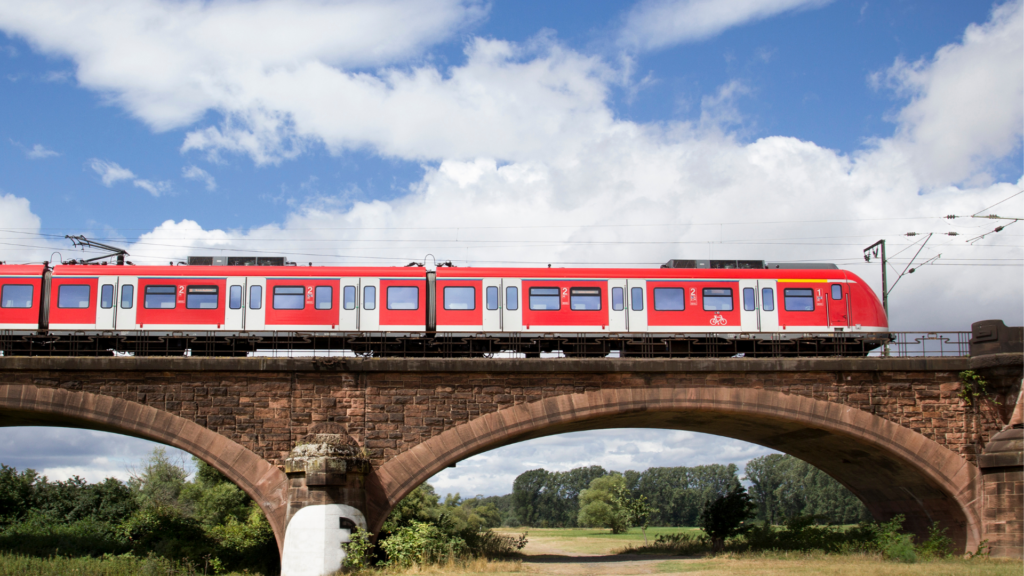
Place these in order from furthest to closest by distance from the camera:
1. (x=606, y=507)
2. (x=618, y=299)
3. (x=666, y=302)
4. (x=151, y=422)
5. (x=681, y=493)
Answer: (x=681, y=493) → (x=606, y=507) → (x=666, y=302) → (x=618, y=299) → (x=151, y=422)

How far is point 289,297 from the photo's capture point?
867 inches

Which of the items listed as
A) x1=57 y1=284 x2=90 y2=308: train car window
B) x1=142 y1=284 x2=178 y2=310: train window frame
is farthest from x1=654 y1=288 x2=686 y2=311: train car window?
x1=57 y1=284 x2=90 y2=308: train car window

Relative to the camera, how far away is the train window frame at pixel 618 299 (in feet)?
74.1

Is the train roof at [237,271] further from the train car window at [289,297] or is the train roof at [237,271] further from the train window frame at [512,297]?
the train window frame at [512,297]

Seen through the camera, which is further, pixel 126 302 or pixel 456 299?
pixel 456 299

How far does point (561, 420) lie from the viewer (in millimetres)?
19375

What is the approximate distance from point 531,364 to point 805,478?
254 feet

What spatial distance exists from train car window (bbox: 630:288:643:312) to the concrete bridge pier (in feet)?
31.2

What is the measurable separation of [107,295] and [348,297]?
6.90 m

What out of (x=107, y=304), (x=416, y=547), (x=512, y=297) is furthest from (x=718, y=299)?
(x=107, y=304)

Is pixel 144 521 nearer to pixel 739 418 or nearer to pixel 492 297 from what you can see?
pixel 492 297

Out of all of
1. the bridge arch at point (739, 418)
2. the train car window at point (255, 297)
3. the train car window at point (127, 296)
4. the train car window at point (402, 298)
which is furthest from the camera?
the train car window at point (402, 298)

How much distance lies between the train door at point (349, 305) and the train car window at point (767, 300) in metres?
12.3

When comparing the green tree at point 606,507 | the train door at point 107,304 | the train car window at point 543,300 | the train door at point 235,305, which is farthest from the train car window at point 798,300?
the green tree at point 606,507
